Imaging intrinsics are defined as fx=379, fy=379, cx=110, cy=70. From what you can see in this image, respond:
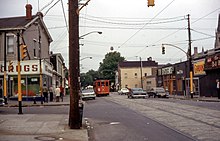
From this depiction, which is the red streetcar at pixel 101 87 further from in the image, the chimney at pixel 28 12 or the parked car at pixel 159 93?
the chimney at pixel 28 12

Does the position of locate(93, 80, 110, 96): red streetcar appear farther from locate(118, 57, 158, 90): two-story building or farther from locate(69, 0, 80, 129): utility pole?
locate(69, 0, 80, 129): utility pole

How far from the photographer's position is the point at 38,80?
1633 inches

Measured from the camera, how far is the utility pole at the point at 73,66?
15.7 metres

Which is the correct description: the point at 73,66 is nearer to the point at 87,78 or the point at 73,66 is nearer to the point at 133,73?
the point at 133,73

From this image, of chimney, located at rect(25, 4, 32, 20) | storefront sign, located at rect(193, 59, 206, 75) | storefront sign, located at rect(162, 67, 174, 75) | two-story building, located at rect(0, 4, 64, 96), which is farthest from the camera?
storefront sign, located at rect(162, 67, 174, 75)

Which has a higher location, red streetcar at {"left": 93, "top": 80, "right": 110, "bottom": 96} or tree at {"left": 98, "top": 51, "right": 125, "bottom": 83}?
tree at {"left": 98, "top": 51, "right": 125, "bottom": 83}

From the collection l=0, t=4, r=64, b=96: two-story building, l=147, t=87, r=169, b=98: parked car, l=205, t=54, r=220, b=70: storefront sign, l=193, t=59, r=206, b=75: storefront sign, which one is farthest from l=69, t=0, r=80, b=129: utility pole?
l=147, t=87, r=169, b=98: parked car

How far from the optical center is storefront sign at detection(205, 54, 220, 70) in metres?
43.0

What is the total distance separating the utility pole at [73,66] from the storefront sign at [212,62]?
98.3ft

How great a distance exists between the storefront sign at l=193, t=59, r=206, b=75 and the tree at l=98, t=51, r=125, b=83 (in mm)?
85194

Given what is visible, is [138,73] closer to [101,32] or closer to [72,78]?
[101,32]

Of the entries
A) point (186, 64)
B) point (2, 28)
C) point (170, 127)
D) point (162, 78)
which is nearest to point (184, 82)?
point (186, 64)

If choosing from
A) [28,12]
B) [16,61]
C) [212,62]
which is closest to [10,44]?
[16,61]

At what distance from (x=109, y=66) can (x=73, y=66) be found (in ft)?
405
